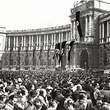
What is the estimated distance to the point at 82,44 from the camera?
5762 centimetres

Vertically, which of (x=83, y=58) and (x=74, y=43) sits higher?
(x=74, y=43)

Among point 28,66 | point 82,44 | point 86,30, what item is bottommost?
point 28,66

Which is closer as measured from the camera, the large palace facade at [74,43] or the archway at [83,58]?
the large palace facade at [74,43]

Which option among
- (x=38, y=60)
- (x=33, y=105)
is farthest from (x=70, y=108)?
(x=38, y=60)

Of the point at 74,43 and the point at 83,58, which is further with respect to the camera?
the point at 83,58

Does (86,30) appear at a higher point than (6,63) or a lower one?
higher

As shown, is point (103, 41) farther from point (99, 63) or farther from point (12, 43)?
point (12, 43)

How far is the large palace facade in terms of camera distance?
58309 mm

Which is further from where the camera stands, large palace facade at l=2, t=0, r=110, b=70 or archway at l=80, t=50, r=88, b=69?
archway at l=80, t=50, r=88, b=69

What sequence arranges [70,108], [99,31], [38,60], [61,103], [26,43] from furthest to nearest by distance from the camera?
[26,43] → [38,60] → [99,31] → [61,103] → [70,108]

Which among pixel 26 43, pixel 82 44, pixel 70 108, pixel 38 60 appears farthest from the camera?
pixel 26 43

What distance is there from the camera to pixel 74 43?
5775cm

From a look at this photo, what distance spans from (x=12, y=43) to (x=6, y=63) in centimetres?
839

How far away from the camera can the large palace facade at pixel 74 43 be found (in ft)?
191
